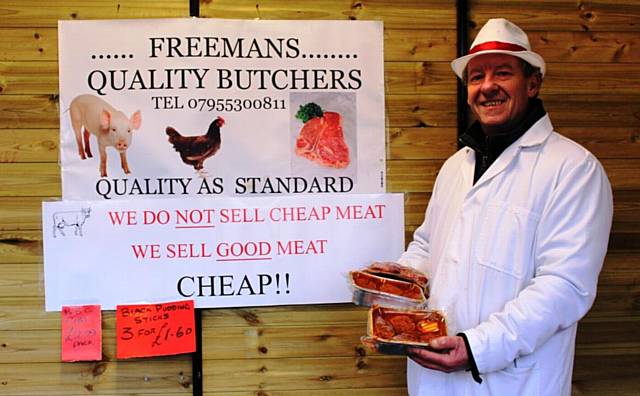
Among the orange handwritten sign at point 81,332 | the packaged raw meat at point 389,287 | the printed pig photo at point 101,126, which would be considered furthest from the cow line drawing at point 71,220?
the packaged raw meat at point 389,287

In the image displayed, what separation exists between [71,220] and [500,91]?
4.37 ft

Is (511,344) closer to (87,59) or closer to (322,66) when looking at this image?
(322,66)

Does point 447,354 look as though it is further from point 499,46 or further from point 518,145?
point 499,46

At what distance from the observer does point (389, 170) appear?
192 centimetres

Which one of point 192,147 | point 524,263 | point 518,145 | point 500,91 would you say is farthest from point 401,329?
point 192,147

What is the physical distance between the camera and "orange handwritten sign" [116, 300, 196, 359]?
1.82m

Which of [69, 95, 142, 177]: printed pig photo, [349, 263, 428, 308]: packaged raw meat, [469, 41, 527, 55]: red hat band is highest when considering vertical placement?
[469, 41, 527, 55]: red hat band

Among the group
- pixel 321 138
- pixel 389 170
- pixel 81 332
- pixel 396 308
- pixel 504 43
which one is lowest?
pixel 81 332

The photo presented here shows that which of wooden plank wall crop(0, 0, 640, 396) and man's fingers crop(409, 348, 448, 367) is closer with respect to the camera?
man's fingers crop(409, 348, 448, 367)

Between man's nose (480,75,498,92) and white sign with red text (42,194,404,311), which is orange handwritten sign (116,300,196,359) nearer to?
white sign with red text (42,194,404,311)

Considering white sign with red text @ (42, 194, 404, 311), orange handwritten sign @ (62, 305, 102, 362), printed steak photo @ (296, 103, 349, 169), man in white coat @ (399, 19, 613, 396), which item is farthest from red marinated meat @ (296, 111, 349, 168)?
Answer: orange handwritten sign @ (62, 305, 102, 362)

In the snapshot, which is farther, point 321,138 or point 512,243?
point 321,138

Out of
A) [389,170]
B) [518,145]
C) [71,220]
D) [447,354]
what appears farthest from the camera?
[389,170]

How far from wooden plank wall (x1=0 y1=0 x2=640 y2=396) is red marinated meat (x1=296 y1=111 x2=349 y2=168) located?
169mm
